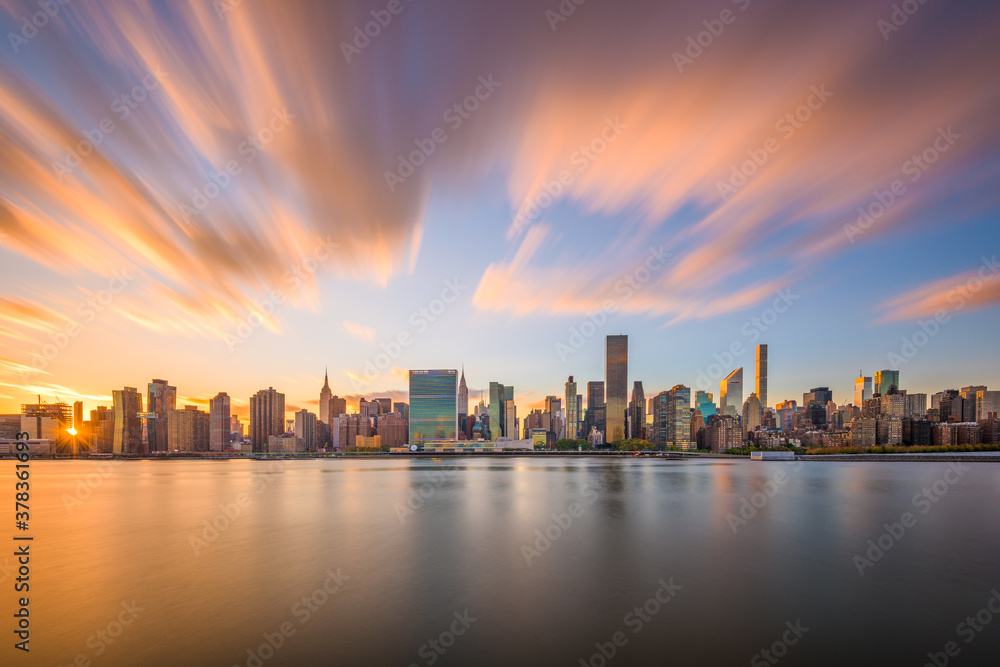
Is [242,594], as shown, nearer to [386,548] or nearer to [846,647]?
[386,548]

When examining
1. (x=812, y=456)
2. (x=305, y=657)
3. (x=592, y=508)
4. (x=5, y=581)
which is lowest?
(x=812, y=456)

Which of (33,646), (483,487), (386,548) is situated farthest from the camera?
(483,487)

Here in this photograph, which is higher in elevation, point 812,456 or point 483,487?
point 483,487

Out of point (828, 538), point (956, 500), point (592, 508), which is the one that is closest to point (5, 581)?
point (592, 508)

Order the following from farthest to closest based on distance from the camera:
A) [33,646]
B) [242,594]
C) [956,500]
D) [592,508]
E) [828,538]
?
[956,500], [592,508], [828,538], [242,594], [33,646]

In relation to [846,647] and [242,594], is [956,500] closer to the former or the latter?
[846,647]

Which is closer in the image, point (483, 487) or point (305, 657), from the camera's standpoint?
point (305, 657)
